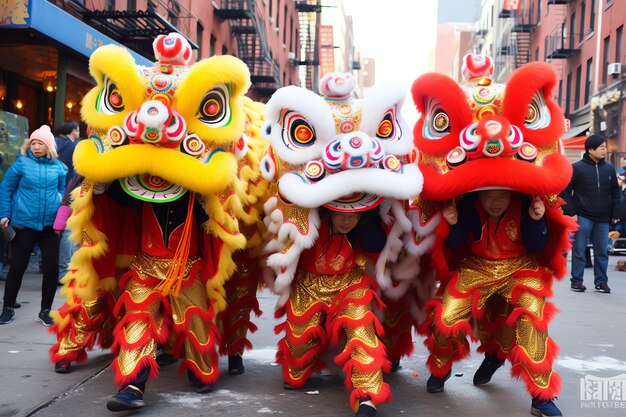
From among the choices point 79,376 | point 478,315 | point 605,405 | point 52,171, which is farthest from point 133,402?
point 52,171

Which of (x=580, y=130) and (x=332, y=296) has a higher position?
(x=580, y=130)

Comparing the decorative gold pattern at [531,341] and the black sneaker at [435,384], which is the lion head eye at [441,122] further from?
the black sneaker at [435,384]

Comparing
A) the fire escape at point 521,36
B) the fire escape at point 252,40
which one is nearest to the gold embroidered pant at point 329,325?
the fire escape at point 252,40

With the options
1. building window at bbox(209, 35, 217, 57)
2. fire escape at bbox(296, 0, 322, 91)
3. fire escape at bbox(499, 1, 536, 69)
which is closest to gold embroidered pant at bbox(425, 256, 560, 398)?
building window at bbox(209, 35, 217, 57)

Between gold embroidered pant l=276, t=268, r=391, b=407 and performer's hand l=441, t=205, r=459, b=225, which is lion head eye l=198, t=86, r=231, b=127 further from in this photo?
performer's hand l=441, t=205, r=459, b=225

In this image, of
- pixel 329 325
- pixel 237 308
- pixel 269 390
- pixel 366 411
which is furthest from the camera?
pixel 237 308

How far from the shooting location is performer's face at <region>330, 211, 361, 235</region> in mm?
4242

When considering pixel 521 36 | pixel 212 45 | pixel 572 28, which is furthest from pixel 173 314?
pixel 521 36

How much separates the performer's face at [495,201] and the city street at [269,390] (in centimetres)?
122

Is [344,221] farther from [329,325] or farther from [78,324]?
[78,324]

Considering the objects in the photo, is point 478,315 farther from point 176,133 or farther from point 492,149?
point 176,133

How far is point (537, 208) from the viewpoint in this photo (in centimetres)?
407

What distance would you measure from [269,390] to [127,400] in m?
1.03

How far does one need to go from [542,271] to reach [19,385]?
136 inches
